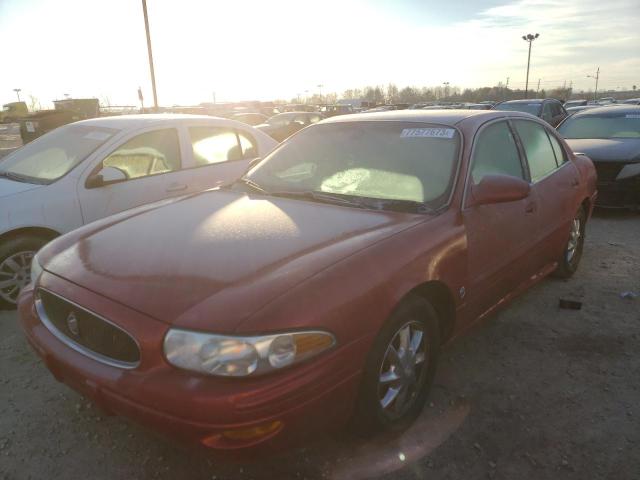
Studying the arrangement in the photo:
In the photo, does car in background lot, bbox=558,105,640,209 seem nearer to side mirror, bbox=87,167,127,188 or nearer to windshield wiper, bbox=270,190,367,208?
windshield wiper, bbox=270,190,367,208

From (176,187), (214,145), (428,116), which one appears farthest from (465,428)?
(214,145)

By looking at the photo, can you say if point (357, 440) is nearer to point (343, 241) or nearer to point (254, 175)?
point (343, 241)

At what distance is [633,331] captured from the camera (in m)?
3.56

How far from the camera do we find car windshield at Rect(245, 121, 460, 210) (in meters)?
2.78

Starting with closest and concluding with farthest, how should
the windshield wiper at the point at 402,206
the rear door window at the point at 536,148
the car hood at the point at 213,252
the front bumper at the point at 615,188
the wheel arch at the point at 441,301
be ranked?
→ the car hood at the point at 213,252 → the wheel arch at the point at 441,301 → the windshield wiper at the point at 402,206 → the rear door window at the point at 536,148 → the front bumper at the point at 615,188

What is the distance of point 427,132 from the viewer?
3.02 m

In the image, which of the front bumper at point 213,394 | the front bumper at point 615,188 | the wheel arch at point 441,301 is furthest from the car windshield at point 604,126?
the front bumper at point 213,394

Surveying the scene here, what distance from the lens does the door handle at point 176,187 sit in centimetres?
464

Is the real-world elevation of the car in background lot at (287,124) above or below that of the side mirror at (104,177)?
below

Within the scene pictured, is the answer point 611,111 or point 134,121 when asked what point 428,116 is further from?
point 611,111

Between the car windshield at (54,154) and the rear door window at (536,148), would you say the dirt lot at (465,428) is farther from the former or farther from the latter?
the car windshield at (54,154)

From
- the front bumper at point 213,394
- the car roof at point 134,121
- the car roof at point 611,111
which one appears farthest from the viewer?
the car roof at point 611,111

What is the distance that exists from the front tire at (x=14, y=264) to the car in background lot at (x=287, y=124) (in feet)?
45.6

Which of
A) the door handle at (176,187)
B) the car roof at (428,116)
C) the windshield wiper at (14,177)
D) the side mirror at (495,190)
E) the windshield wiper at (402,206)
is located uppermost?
the car roof at (428,116)
